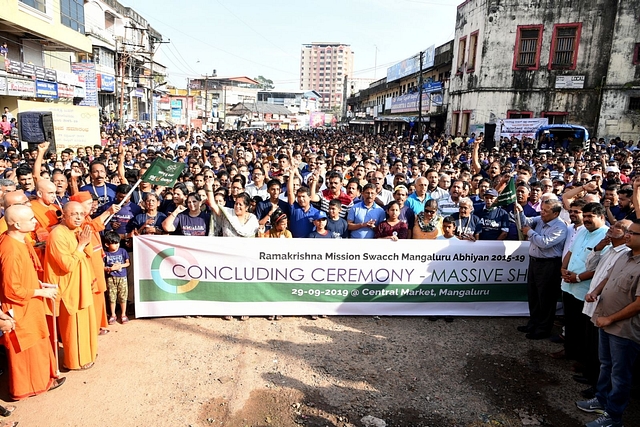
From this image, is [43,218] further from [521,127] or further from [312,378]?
[521,127]

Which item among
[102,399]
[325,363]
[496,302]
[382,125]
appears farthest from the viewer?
[382,125]

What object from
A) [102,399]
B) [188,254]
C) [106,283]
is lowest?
[102,399]

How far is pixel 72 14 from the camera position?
81.3 feet

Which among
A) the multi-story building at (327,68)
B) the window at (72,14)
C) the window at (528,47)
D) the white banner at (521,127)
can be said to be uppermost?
the multi-story building at (327,68)

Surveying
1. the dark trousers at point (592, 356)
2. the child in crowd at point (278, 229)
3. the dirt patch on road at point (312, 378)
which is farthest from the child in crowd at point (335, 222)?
the dark trousers at point (592, 356)

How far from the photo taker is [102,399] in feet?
12.5

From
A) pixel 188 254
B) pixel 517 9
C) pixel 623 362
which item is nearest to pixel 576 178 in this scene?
pixel 623 362

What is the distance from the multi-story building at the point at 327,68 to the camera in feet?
561

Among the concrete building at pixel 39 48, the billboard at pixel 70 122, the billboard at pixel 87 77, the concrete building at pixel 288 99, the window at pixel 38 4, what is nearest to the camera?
the billboard at pixel 70 122

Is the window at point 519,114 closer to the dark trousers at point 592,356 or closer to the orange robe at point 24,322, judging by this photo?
the dark trousers at point 592,356

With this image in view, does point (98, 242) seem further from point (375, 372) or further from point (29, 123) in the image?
point (29, 123)

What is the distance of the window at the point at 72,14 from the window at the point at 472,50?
73.1ft

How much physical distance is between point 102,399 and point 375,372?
99.6 inches

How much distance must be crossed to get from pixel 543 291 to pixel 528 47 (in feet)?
71.3
